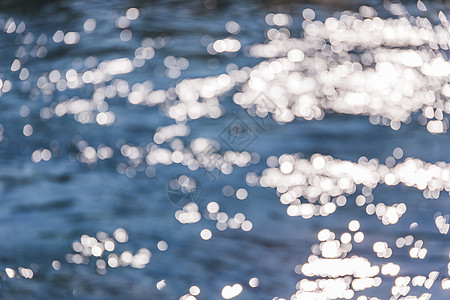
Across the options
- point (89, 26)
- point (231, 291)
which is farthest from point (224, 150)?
point (89, 26)

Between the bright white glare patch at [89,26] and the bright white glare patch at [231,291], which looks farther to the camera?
the bright white glare patch at [89,26]

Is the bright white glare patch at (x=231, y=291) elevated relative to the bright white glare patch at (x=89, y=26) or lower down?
lower down

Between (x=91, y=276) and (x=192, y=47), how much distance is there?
49 cm

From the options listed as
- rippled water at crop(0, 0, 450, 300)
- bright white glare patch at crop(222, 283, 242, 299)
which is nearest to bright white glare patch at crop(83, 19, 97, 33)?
rippled water at crop(0, 0, 450, 300)

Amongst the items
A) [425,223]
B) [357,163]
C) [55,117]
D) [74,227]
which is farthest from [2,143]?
[425,223]

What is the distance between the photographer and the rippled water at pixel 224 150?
0.85m

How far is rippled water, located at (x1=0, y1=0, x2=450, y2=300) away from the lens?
0.85 m

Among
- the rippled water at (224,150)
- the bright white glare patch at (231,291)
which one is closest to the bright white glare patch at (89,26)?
the rippled water at (224,150)

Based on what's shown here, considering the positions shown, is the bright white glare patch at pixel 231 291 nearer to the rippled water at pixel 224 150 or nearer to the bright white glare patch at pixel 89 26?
the rippled water at pixel 224 150

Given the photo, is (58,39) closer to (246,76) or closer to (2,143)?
(2,143)

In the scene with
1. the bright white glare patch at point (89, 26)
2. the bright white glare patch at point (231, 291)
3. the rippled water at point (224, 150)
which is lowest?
the bright white glare patch at point (231, 291)

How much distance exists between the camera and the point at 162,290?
32.1 inches

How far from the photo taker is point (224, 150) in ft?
3.18

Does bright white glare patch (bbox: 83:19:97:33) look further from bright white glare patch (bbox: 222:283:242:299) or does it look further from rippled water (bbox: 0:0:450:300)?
bright white glare patch (bbox: 222:283:242:299)
